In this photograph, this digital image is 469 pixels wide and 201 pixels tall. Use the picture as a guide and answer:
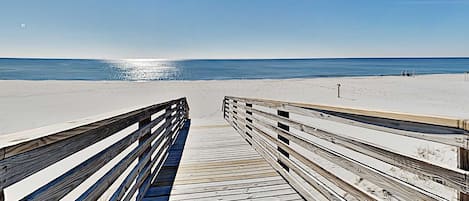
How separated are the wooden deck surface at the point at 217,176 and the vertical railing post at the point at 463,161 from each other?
5.00 ft

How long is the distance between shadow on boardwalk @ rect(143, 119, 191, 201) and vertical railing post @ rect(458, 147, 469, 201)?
208 centimetres

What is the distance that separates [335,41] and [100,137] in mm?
80713

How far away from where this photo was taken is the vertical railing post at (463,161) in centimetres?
116

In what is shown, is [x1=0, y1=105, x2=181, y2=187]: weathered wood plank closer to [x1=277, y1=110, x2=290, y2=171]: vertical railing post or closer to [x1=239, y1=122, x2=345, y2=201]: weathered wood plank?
[x1=239, y1=122, x2=345, y2=201]: weathered wood plank

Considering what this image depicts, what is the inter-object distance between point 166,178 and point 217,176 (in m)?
0.53

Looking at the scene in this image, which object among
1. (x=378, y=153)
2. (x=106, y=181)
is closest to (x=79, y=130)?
(x=106, y=181)

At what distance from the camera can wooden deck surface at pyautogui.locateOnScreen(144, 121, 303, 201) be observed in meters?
2.65

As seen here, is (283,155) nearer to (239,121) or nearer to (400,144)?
(239,121)

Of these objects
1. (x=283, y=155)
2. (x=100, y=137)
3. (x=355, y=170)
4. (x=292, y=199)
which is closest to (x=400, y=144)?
(x=283, y=155)

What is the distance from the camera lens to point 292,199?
2.55 metres

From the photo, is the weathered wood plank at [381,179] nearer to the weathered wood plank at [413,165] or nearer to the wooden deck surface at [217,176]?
the weathered wood plank at [413,165]

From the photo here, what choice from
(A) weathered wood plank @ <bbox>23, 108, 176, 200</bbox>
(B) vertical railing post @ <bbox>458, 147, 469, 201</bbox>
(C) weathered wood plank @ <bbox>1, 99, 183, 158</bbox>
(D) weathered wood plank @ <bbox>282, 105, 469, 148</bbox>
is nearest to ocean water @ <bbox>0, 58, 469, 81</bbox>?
(C) weathered wood plank @ <bbox>1, 99, 183, 158</bbox>

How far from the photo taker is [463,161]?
3.87ft

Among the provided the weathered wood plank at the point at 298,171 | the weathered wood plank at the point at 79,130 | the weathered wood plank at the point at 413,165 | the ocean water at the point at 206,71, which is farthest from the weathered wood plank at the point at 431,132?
the ocean water at the point at 206,71
